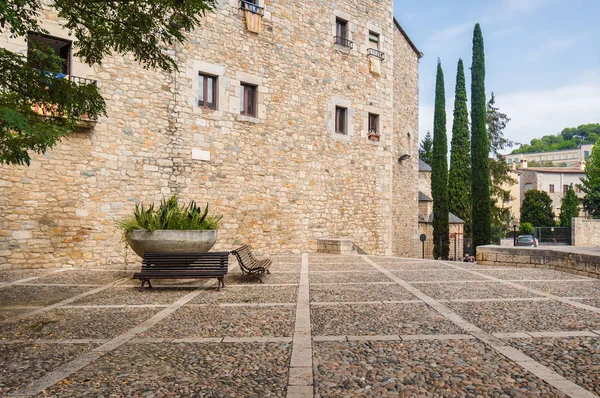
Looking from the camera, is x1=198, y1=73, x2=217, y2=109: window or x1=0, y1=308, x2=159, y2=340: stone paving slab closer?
x1=0, y1=308, x2=159, y2=340: stone paving slab

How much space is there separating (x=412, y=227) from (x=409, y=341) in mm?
16330

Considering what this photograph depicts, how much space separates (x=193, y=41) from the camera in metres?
11.8

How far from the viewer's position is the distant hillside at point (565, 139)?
94.0 metres

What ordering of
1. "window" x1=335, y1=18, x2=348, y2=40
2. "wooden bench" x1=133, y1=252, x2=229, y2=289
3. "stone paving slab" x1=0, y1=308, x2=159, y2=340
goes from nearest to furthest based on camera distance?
"stone paving slab" x1=0, y1=308, x2=159, y2=340 < "wooden bench" x1=133, y1=252, x2=229, y2=289 < "window" x1=335, y1=18, x2=348, y2=40

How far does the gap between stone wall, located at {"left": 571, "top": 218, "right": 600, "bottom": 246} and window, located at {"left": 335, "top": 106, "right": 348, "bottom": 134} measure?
20.6 m

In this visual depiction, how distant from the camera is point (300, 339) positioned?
4.01 meters

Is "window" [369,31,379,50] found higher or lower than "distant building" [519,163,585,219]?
higher

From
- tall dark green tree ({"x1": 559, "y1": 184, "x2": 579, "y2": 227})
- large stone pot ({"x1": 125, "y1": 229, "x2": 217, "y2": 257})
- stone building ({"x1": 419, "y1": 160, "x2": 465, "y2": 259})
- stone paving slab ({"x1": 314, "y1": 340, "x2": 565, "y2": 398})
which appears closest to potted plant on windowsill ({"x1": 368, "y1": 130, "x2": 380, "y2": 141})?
stone building ({"x1": 419, "y1": 160, "x2": 465, "y2": 259})

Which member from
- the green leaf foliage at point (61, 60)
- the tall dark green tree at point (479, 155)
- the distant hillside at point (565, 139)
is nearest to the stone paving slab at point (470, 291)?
the green leaf foliage at point (61, 60)

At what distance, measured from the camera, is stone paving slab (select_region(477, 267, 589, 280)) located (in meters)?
8.30

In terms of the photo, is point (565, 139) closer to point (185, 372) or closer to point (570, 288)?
point (570, 288)

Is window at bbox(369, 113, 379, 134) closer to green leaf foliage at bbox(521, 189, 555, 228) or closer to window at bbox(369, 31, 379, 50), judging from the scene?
window at bbox(369, 31, 379, 50)

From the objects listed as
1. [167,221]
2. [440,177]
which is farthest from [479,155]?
[167,221]

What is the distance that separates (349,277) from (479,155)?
1571cm
